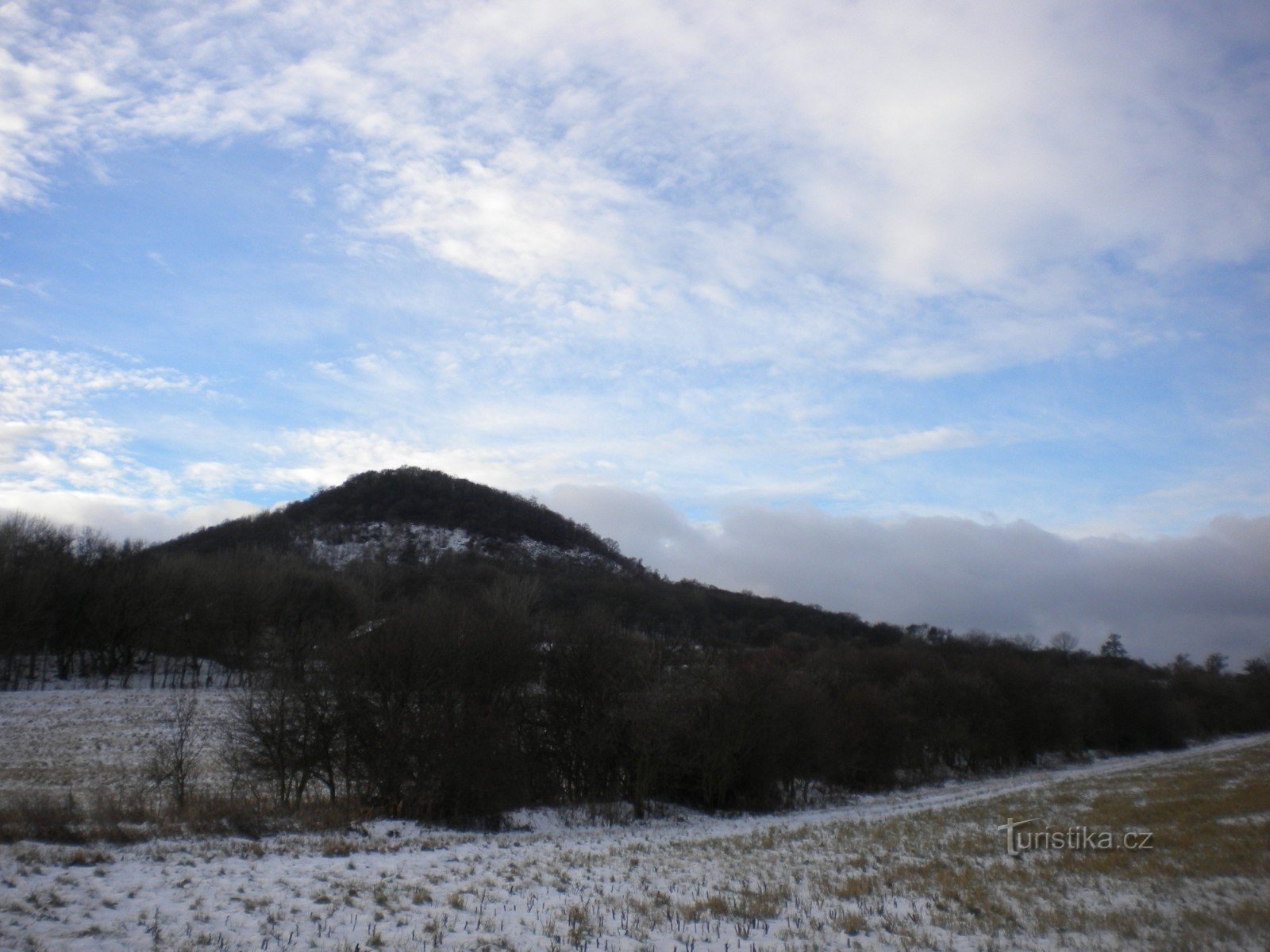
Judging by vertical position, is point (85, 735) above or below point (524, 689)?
below

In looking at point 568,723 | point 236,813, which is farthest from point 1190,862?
point 568,723

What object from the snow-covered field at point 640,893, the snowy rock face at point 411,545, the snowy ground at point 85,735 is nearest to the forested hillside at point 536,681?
the snowy ground at point 85,735

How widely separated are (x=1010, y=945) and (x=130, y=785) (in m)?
34.6

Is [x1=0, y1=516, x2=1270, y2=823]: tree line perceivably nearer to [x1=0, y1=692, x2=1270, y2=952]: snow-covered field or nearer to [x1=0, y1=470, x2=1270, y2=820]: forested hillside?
[x1=0, y1=470, x2=1270, y2=820]: forested hillside

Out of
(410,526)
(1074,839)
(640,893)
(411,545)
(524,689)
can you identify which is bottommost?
(1074,839)

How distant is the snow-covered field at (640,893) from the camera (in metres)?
11.1

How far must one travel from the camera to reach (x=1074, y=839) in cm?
1998

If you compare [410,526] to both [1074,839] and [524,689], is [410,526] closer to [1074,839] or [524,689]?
[524,689]

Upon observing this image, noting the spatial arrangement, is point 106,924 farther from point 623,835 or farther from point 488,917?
point 623,835

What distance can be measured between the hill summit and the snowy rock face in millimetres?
176

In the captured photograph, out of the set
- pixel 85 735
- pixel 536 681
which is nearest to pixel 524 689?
pixel 536 681

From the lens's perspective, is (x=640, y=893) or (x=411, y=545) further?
(x=411, y=545)

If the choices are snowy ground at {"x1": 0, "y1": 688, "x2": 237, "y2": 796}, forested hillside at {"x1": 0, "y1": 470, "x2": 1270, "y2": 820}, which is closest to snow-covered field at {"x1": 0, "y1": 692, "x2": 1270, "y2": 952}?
forested hillside at {"x1": 0, "y1": 470, "x2": 1270, "y2": 820}

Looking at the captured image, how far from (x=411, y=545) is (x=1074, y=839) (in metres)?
148
